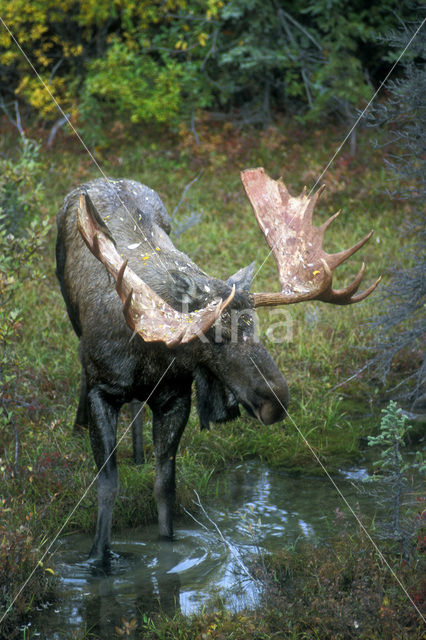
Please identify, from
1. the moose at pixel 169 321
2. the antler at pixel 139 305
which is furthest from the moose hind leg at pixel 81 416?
the antler at pixel 139 305

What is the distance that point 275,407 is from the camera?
4.27m

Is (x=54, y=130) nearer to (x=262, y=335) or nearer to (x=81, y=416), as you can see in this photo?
(x=262, y=335)

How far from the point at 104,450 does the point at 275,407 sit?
119 centimetres

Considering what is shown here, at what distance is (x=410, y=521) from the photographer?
15.0 feet

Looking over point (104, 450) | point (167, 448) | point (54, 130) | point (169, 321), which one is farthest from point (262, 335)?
point (54, 130)

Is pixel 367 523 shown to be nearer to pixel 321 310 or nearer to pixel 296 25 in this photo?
pixel 321 310

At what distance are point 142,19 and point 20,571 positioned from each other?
11.2 m

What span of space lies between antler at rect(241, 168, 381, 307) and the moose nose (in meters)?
0.57

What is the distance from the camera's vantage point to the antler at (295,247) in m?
4.56

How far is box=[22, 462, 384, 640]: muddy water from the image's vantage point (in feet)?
14.0

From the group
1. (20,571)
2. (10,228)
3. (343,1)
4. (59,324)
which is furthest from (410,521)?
(343,1)

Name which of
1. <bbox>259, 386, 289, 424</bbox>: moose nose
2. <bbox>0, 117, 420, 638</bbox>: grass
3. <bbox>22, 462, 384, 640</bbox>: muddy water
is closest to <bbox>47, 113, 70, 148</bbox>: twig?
<bbox>0, 117, 420, 638</bbox>: grass

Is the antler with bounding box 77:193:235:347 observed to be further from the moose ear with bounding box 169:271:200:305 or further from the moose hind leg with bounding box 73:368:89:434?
the moose hind leg with bounding box 73:368:89:434

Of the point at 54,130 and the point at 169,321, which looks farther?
the point at 54,130
